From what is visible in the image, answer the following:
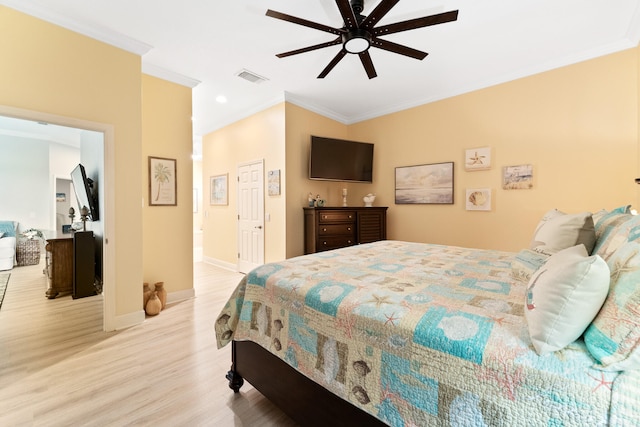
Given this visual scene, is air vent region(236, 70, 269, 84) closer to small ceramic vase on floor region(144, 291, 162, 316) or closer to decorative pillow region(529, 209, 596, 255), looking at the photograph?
small ceramic vase on floor region(144, 291, 162, 316)

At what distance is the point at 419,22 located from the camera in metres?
1.97

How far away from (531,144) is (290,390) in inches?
156

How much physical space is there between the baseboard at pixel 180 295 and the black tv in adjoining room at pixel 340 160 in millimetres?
2500

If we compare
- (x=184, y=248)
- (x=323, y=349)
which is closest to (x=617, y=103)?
(x=323, y=349)

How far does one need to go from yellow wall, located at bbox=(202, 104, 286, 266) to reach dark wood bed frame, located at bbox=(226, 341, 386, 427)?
2.54 metres

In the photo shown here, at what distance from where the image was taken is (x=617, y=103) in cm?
288

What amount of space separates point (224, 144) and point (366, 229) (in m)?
3.41

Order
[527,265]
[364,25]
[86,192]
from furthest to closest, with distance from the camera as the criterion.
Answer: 1. [86,192]
2. [364,25]
3. [527,265]

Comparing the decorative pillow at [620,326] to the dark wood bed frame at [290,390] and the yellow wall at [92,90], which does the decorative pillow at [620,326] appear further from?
the yellow wall at [92,90]

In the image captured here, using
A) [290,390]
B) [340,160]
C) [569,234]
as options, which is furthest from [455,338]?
[340,160]

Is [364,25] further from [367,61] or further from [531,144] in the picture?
[531,144]

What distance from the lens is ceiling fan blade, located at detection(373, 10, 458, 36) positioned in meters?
1.88

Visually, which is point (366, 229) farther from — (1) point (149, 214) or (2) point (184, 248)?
(1) point (149, 214)

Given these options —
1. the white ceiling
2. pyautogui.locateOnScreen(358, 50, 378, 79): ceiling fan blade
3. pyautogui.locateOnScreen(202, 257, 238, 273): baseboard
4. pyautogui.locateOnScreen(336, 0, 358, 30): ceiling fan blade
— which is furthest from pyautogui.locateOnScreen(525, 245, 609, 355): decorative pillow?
pyautogui.locateOnScreen(202, 257, 238, 273): baseboard
